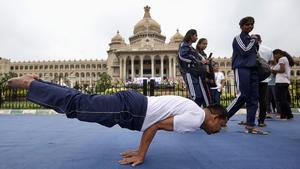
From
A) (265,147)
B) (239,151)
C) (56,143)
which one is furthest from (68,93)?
(265,147)

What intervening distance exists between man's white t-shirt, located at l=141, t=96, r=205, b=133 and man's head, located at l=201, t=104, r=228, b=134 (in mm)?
72

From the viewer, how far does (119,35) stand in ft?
203

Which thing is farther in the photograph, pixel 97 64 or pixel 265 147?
pixel 97 64

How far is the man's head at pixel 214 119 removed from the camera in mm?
2135

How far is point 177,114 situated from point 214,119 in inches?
11.4

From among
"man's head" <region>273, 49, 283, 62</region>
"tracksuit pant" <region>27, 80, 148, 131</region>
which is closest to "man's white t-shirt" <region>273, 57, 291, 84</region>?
"man's head" <region>273, 49, 283, 62</region>

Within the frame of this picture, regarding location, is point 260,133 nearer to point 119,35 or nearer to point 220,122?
point 220,122

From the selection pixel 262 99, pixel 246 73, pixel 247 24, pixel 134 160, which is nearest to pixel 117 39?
pixel 262 99

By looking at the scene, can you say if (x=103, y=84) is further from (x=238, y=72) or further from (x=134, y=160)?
(x=134, y=160)

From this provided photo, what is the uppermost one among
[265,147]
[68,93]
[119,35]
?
[119,35]

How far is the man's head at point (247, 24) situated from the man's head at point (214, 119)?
204cm

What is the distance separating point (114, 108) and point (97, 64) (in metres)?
66.3

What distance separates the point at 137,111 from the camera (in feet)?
6.82

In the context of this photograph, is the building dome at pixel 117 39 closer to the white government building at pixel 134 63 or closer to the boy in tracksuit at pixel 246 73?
the white government building at pixel 134 63
